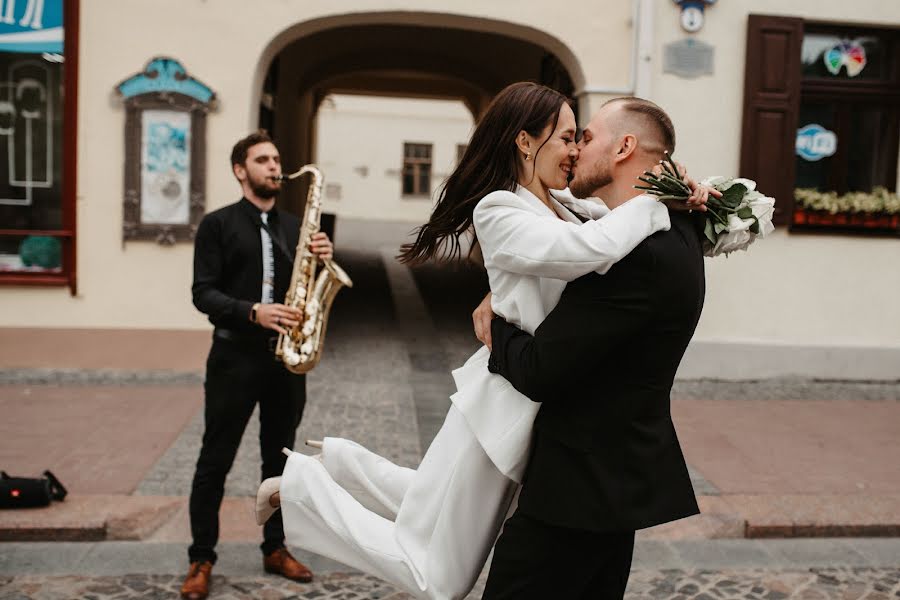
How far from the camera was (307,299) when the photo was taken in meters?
4.49

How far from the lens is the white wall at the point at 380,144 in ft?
105

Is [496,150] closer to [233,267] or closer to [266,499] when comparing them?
[266,499]

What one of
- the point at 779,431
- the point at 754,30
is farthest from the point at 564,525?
the point at 754,30

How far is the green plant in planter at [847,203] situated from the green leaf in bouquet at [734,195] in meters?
7.48

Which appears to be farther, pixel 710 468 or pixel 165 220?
pixel 165 220

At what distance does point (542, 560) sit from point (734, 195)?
40.8 inches

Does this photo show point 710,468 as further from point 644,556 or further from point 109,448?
point 109,448

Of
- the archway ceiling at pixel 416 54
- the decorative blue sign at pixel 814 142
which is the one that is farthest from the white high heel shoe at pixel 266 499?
the archway ceiling at pixel 416 54

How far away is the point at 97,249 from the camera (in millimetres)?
8734

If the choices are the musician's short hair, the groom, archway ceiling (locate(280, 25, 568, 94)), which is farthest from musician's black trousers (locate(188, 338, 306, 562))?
archway ceiling (locate(280, 25, 568, 94))

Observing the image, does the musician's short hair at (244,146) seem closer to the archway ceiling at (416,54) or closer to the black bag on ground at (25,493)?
the black bag on ground at (25,493)

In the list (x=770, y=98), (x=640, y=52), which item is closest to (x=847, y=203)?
(x=770, y=98)

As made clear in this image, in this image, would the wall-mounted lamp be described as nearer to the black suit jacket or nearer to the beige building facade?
the beige building facade

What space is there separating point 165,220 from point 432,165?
957 inches
